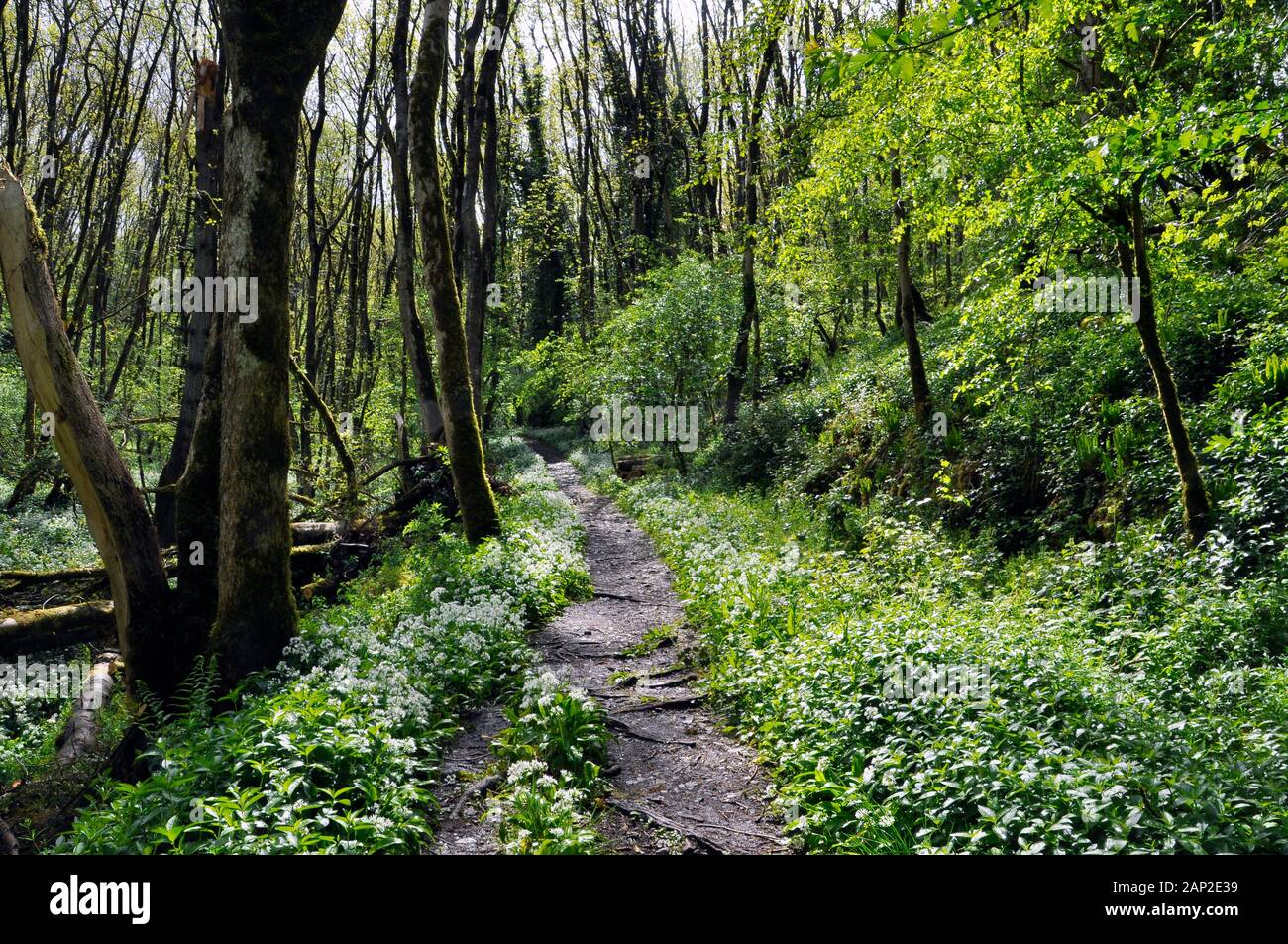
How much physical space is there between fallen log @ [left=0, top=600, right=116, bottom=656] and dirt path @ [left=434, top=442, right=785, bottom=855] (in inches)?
188

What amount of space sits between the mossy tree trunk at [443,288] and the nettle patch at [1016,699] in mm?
4776

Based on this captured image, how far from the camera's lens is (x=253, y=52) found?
614 centimetres

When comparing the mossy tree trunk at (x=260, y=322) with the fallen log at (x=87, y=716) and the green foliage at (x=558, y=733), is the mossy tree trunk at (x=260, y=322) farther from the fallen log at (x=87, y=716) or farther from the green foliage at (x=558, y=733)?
the green foliage at (x=558, y=733)

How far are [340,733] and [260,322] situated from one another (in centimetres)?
364

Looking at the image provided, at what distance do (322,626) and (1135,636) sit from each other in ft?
23.2

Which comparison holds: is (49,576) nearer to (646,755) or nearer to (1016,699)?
(646,755)

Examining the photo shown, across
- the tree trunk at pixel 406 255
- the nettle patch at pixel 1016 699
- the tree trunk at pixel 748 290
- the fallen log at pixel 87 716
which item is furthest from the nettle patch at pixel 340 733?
the tree trunk at pixel 748 290

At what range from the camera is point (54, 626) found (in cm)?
804

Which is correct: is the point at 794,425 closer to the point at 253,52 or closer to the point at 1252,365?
the point at 1252,365

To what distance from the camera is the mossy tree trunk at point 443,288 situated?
34.8 ft

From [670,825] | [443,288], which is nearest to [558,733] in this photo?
[670,825]

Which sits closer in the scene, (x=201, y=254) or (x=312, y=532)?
(x=201, y=254)

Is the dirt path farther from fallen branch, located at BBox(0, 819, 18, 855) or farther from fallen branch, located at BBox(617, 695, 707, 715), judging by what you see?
fallen branch, located at BBox(0, 819, 18, 855)

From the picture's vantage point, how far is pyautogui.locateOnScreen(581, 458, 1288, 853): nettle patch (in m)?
3.55
